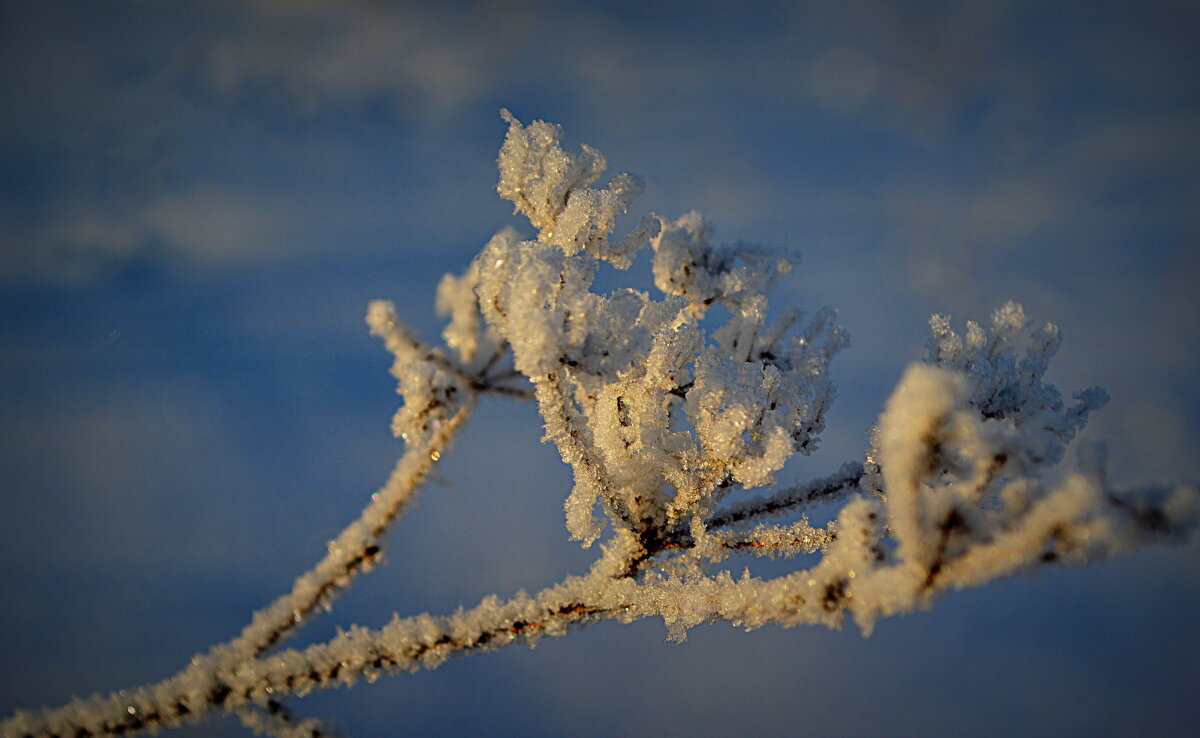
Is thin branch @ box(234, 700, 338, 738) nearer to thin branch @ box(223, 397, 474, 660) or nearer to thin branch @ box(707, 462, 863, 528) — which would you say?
thin branch @ box(223, 397, 474, 660)

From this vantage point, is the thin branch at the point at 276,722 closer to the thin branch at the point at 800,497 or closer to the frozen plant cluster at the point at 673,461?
the frozen plant cluster at the point at 673,461

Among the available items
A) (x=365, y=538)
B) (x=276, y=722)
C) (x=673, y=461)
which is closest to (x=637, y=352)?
(x=673, y=461)

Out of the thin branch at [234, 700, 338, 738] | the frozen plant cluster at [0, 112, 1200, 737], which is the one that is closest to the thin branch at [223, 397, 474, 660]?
the frozen plant cluster at [0, 112, 1200, 737]

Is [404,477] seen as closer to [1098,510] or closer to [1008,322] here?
[1098,510]

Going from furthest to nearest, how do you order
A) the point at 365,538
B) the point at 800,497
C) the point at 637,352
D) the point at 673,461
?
the point at 800,497 < the point at 673,461 < the point at 365,538 < the point at 637,352

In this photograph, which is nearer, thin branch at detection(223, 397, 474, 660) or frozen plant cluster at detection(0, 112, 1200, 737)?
frozen plant cluster at detection(0, 112, 1200, 737)

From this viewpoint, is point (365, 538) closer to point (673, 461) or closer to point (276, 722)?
point (276, 722)

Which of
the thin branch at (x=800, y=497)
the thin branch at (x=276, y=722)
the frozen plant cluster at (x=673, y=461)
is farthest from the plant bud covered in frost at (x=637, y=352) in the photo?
the thin branch at (x=276, y=722)

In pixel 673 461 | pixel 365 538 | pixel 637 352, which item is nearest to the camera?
pixel 637 352

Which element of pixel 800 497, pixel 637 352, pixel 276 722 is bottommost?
pixel 276 722
